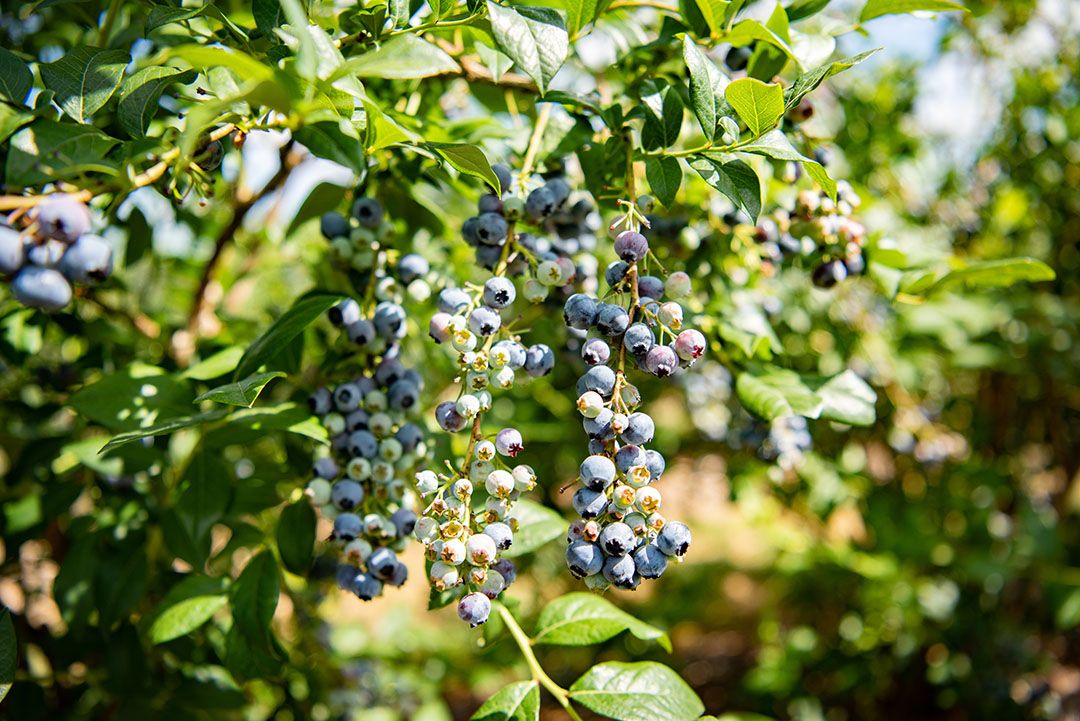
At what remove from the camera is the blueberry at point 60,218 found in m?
0.72

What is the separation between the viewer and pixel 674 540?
0.87 m

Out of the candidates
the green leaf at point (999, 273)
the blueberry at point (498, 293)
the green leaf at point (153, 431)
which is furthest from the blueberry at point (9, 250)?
the green leaf at point (999, 273)

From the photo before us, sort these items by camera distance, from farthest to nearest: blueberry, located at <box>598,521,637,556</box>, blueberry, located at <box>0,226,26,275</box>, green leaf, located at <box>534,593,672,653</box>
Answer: green leaf, located at <box>534,593,672,653</box>
blueberry, located at <box>598,521,637,556</box>
blueberry, located at <box>0,226,26,275</box>

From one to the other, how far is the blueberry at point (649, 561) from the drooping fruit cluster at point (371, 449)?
0.32m

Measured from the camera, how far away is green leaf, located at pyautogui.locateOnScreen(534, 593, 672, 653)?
45.6 inches

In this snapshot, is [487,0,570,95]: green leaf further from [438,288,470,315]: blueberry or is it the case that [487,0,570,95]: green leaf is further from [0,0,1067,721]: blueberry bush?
[438,288,470,315]: blueberry

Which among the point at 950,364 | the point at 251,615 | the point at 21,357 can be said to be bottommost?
the point at 950,364

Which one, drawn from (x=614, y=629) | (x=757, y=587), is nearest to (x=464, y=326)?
(x=614, y=629)

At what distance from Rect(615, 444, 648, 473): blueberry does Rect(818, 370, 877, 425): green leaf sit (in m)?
0.40

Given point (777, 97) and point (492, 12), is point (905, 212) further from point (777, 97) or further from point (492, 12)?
point (492, 12)

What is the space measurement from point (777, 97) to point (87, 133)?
70cm

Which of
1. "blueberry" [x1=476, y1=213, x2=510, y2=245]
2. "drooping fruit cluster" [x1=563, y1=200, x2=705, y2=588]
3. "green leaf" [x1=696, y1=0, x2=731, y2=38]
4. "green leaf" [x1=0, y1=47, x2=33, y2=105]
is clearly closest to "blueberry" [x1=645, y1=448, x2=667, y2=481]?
"drooping fruit cluster" [x1=563, y1=200, x2=705, y2=588]

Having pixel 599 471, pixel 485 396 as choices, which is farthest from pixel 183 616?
pixel 599 471

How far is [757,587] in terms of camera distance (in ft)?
13.9
